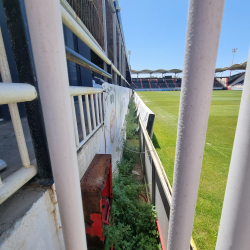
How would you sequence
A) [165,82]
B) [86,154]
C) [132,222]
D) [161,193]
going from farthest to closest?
1. [165,82]
2. [132,222]
3. [161,193]
4. [86,154]

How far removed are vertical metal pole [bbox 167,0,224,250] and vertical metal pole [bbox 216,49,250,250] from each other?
16 cm

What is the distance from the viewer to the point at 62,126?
64 centimetres

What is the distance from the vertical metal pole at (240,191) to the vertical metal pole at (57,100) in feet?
2.46

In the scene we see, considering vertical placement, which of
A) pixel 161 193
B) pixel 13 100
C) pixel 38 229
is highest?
pixel 13 100

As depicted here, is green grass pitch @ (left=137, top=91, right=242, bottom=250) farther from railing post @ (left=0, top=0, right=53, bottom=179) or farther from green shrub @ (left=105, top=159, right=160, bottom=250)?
railing post @ (left=0, top=0, right=53, bottom=179)

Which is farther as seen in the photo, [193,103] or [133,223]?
[133,223]

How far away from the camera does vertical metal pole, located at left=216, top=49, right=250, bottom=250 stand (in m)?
0.61

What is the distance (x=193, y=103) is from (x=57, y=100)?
0.57 metres

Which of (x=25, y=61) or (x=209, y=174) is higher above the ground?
(x=25, y=61)

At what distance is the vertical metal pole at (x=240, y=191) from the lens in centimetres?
61

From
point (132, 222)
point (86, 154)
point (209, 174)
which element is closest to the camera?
point (86, 154)

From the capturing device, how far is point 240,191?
2.10 ft

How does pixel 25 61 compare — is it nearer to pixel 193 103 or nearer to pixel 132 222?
pixel 193 103

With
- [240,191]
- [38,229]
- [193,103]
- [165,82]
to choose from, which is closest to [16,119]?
[38,229]
